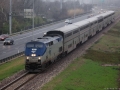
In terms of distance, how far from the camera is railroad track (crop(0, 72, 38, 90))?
77.7 feet

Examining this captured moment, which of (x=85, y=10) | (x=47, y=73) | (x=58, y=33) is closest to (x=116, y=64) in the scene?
(x=58, y=33)

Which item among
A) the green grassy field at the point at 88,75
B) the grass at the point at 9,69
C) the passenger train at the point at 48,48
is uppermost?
the passenger train at the point at 48,48

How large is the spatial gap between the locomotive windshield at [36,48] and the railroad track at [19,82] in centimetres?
231

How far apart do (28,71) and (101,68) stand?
8900 mm

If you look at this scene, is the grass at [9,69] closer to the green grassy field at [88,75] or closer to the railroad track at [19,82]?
the railroad track at [19,82]

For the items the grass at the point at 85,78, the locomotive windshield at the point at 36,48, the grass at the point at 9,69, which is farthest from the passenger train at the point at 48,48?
the grass at the point at 85,78

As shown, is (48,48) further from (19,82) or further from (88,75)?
(19,82)

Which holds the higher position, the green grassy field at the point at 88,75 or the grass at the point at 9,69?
the green grassy field at the point at 88,75

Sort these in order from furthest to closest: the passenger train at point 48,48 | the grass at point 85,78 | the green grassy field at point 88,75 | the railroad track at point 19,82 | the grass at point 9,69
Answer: the grass at point 9,69 → the passenger train at point 48,48 → the green grassy field at point 88,75 → the grass at point 85,78 → the railroad track at point 19,82

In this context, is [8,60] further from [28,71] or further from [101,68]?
[101,68]

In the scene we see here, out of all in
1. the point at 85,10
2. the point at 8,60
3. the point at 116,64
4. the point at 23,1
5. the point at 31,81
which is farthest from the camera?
the point at 85,10

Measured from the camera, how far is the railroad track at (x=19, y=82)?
2367 centimetres

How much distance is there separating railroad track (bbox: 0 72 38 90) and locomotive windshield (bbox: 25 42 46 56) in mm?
2315

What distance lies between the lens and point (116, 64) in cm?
3603
